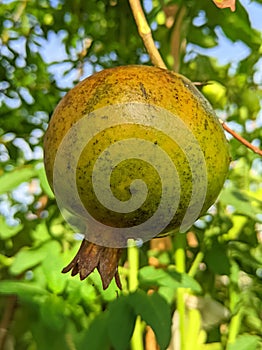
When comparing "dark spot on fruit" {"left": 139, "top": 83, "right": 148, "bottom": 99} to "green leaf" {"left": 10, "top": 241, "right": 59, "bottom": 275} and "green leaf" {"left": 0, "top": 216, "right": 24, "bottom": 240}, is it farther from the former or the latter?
"green leaf" {"left": 0, "top": 216, "right": 24, "bottom": 240}

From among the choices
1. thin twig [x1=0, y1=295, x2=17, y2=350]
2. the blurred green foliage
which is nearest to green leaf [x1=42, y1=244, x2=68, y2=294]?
the blurred green foliage

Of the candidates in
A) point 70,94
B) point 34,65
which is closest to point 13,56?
point 34,65

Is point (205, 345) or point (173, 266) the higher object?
point (173, 266)

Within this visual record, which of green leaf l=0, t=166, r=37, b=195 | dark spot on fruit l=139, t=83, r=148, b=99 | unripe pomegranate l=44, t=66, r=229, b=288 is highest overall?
dark spot on fruit l=139, t=83, r=148, b=99

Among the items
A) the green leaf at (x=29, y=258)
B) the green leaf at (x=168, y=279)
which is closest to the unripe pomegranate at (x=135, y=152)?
the green leaf at (x=168, y=279)

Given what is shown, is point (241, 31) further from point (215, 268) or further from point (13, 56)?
point (13, 56)

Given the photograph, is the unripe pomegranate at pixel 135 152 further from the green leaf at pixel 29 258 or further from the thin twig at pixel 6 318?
the thin twig at pixel 6 318

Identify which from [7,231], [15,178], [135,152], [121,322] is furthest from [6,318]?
[135,152]
